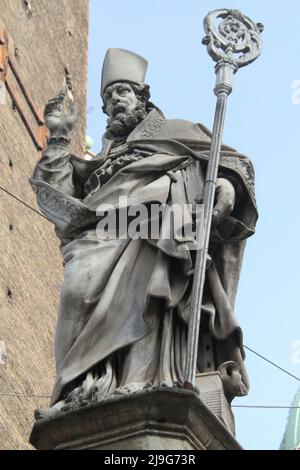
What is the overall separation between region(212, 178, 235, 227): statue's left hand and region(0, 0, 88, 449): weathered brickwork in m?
13.3

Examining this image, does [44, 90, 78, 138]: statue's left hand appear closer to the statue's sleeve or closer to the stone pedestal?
the statue's sleeve

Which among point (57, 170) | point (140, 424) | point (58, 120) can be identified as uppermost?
point (58, 120)

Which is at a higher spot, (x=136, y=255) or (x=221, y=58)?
(x=221, y=58)

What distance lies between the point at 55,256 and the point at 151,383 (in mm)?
19692

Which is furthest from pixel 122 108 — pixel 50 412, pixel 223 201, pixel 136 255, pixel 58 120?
pixel 50 412

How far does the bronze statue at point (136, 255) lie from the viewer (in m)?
7.02

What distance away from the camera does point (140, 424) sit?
6.60 metres

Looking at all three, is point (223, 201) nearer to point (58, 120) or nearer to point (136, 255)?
point (136, 255)

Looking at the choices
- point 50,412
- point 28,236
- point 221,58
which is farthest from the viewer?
point 28,236

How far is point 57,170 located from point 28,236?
17.9 metres

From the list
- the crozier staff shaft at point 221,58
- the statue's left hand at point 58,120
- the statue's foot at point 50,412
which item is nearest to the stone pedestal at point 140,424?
the statue's foot at point 50,412

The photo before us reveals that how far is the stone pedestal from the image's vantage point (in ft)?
21.6

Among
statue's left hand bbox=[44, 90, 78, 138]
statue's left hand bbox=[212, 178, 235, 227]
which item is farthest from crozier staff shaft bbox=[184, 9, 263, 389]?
statue's left hand bbox=[44, 90, 78, 138]

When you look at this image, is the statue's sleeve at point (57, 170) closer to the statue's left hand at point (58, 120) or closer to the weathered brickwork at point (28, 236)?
the statue's left hand at point (58, 120)
